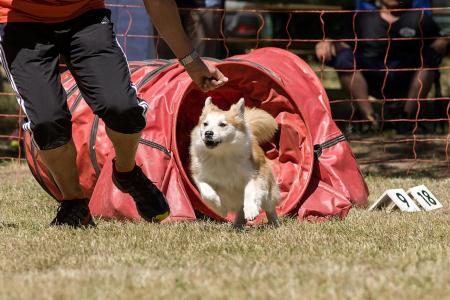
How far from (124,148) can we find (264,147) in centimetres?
197

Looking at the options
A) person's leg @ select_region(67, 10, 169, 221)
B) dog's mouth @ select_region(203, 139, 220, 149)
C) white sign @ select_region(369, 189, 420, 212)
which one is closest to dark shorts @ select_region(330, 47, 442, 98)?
white sign @ select_region(369, 189, 420, 212)

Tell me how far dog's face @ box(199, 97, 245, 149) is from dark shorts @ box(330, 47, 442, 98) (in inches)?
162

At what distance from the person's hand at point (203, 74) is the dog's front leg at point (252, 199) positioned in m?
0.91

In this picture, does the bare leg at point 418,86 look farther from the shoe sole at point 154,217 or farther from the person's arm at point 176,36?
the person's arm at point 176,36

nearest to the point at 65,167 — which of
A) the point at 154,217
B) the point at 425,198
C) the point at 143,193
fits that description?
the point at 143,193

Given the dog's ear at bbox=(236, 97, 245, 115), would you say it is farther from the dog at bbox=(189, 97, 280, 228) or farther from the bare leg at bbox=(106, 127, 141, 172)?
the bare leg at bbox=(106, 127, 141, 172)

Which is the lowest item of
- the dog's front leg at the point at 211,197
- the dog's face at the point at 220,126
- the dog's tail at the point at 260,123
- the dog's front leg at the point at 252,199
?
the dog's front leg at the point at 211,197

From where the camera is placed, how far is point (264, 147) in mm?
6414

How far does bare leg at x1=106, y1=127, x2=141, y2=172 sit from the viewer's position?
178 inches

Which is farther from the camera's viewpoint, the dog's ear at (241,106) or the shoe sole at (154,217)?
the dog's ear at (241,106)

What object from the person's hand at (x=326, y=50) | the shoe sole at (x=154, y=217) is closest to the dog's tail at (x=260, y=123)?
the shoe sole at (x=154, y=217)

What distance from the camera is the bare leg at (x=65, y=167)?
452 cm

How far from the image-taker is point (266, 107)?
20.5 ft

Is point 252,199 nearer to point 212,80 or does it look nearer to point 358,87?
point 212,80
